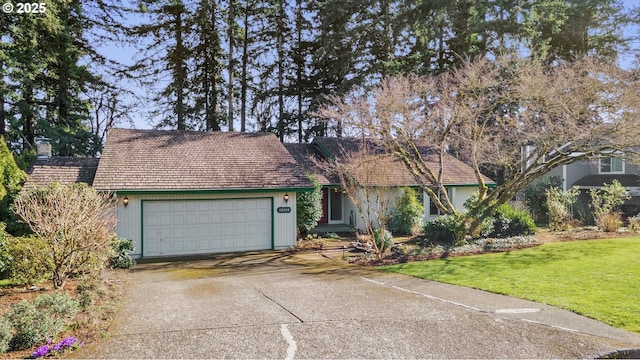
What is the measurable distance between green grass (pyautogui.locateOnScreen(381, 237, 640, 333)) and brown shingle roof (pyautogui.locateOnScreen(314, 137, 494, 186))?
641 cm

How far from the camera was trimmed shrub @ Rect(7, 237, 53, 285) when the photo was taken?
866 centimetres

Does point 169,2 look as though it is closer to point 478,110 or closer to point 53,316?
point 478,110

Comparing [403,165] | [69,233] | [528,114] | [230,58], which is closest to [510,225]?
[528,114]

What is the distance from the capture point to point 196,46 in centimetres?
2723


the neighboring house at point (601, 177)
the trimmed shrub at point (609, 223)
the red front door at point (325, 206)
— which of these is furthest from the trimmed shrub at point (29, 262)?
the neighboring house at point (601, 177)

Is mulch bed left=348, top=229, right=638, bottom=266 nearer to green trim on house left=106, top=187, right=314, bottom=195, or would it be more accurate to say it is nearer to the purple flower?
green trim on house left=106, top=187, right=314, bottom=195

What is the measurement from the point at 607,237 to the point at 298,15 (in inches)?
962

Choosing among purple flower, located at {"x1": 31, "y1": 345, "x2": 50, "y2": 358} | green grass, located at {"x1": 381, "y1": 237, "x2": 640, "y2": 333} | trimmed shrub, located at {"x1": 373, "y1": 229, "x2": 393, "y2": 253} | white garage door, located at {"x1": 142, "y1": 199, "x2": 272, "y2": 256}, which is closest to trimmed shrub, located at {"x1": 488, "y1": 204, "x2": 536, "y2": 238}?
green grass, located at {"x1": 381, "y1": 237, "x2": 640, "y2": 333}

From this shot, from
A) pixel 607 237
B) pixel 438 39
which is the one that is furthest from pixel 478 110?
pixel 438 39

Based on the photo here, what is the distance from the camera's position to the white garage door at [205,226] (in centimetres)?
1422

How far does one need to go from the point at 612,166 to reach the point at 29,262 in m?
30.3

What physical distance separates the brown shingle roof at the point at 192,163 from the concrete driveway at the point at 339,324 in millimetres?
5350

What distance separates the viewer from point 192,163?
15844 millimetres

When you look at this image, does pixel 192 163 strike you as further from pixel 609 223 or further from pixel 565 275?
pixel 609 223
